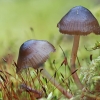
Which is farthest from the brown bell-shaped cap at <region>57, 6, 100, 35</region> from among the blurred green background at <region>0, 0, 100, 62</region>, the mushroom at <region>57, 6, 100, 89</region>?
the blurred green background at <region>0, 0, 100, 62</region>

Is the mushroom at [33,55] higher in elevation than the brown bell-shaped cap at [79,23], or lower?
A: lower

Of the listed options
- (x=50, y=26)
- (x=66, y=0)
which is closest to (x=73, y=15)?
(x=50, y=26)

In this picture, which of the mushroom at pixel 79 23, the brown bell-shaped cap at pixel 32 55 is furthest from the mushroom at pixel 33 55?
the mushroom at pixel 79 23

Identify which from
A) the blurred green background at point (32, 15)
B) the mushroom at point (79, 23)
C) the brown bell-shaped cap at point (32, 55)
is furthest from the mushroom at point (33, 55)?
the blurred green background at point (32, 15)

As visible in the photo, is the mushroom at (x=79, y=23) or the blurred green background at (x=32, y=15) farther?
the blurred green background at (x=32, y=15)

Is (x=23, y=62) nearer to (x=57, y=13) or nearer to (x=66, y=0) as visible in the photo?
(x=57, y=13)

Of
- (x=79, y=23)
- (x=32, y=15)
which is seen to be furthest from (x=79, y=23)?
(x=32, y=15)

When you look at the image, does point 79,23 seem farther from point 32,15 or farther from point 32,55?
point 32,15

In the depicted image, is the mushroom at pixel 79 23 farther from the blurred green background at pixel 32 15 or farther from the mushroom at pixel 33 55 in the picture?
the blurred green background at pixel 32 15
